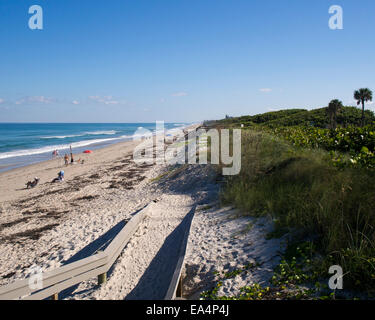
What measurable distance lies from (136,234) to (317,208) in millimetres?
4088

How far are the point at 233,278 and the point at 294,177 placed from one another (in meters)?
2.96

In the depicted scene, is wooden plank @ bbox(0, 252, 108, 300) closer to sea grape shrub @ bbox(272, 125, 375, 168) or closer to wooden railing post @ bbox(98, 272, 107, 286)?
wooden railing post @ bbox(98, 272, 107, 286)

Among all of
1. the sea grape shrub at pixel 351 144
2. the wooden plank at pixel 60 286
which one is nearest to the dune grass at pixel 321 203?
the sea grape shrub at pixel 351 144

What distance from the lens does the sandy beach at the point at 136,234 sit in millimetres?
3996

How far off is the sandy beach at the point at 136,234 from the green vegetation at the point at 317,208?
0.37 metres

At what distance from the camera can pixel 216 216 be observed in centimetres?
612

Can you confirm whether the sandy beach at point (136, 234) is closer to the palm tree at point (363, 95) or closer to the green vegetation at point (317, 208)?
the green vegetation at point (317, 208)

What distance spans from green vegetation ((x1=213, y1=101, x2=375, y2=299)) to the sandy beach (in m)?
0.37

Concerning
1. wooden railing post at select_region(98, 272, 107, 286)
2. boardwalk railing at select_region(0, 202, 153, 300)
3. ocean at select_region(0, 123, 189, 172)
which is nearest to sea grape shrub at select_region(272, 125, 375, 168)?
boardwalk railing at select_region(0, 202, 153, 300)

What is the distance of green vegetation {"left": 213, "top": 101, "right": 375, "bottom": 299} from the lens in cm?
301

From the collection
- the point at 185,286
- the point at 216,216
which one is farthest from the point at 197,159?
the point at 185,286
